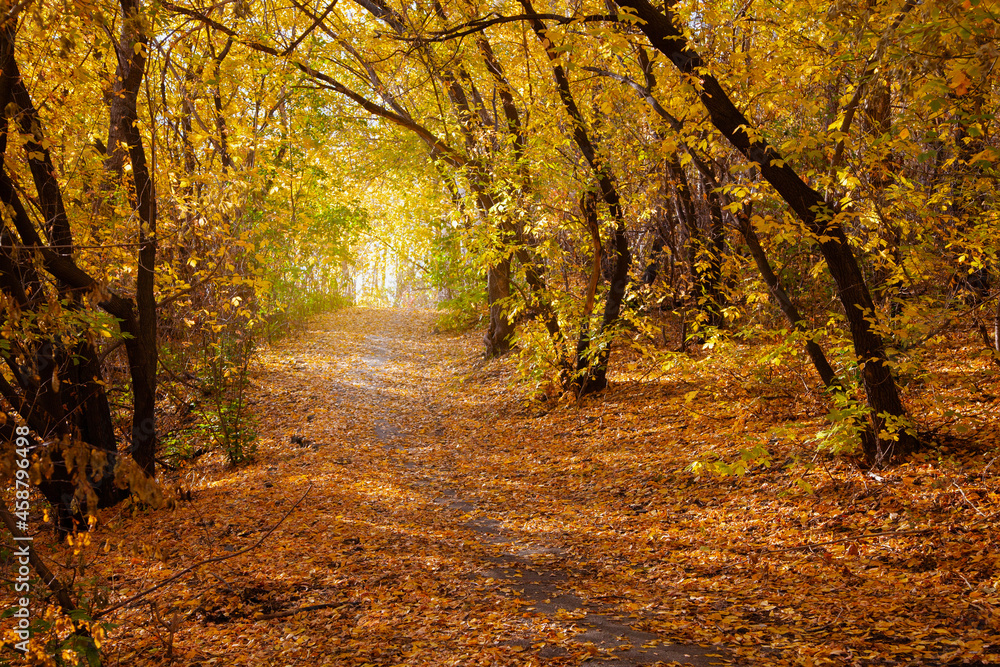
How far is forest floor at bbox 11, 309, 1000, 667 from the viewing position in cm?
349

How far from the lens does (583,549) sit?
5273mm

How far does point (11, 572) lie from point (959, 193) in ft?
26.2

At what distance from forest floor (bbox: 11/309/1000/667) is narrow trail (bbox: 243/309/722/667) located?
0.08 feet

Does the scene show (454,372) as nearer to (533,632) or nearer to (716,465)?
(716,465)

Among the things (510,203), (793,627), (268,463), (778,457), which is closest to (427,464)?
(268,463)

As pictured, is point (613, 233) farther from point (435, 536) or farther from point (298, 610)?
point (298, 610)

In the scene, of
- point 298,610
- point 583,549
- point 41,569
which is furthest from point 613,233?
point 41,569

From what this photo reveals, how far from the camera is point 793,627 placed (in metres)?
3.51

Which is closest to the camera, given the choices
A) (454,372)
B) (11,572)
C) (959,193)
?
(11,572)

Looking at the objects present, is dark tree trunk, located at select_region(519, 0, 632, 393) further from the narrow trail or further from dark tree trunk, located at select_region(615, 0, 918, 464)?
dark tree trunk, located at select_region(615, 0, 918, 464)

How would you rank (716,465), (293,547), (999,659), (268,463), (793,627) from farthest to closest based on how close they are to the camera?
(268,463) < (293,547) < (716,465) < (793,627) < (999,659)

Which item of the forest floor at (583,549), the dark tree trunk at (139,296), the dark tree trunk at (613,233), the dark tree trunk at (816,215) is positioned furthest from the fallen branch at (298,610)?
the dark tree trunk at (613,233)

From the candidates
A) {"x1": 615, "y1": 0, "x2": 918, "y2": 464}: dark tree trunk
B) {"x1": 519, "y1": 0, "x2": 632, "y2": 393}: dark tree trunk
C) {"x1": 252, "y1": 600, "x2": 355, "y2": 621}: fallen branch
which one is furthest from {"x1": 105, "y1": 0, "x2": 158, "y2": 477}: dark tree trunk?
{"x1": 615, "y1": 0, "x2": 918, "y2": 464}: dark tree trunk

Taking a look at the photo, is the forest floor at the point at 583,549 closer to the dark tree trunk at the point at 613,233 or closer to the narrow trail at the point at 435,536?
the narrow trail at the point at 435,536
